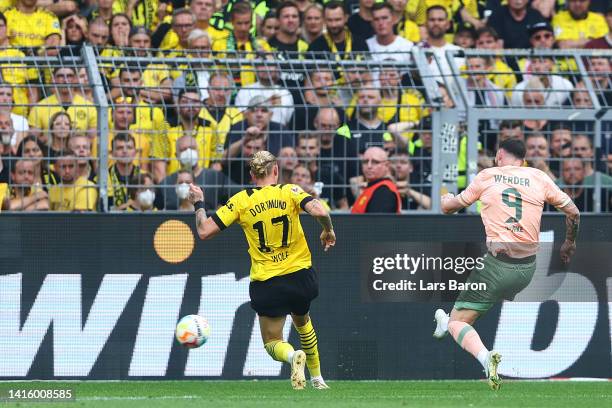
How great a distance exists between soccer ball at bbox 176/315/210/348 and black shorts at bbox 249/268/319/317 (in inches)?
21.9

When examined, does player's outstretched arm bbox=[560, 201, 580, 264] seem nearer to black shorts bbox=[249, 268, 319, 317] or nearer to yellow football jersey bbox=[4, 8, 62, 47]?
black shorts bbox=[249, 268, 319, 317]

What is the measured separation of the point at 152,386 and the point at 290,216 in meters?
2.41

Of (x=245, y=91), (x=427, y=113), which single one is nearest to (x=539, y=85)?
(x=427, y=113)

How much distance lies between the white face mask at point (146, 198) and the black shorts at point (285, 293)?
212 centimetres

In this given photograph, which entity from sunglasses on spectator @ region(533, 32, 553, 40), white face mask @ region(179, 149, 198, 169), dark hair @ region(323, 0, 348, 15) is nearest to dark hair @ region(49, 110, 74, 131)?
white face mask @ region(179, 149, 198, 169)

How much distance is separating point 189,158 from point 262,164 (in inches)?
79.0

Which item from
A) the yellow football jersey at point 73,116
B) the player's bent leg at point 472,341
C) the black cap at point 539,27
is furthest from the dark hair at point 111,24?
the player's bent leg at point 472,341

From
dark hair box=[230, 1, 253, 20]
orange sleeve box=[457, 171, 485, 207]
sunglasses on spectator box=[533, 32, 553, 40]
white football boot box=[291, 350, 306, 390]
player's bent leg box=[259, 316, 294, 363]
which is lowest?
white football boot box=[291, 350, 306, 390]

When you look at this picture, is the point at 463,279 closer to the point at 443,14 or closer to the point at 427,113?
the point at 427,113

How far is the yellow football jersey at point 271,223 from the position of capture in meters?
10.3

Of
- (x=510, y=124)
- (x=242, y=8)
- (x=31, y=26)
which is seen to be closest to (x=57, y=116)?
(x=31, y=26)

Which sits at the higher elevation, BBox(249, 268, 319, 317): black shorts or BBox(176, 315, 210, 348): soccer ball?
BBox(249, 268, 319, 317): black shorts

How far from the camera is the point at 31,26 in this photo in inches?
599

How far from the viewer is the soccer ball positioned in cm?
1077
